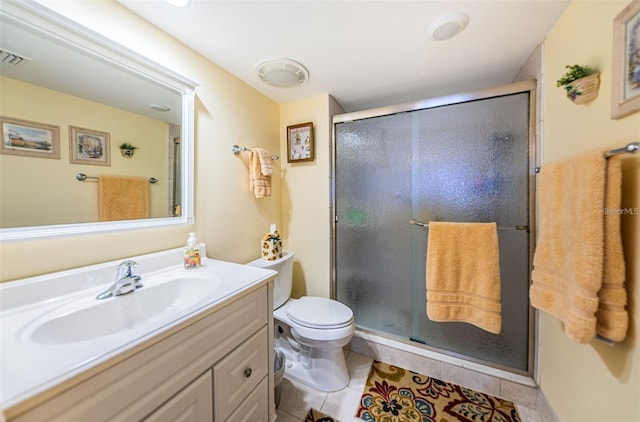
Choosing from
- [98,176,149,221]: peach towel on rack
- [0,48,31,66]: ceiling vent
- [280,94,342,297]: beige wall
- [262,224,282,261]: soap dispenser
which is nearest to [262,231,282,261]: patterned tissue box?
[262,224,282,261]: soap dispenser

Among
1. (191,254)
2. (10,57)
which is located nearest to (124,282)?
(191,254)

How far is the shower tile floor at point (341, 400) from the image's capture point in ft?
3.98

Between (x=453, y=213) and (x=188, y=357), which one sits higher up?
(x=453, y=213)

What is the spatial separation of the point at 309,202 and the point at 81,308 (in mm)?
1397

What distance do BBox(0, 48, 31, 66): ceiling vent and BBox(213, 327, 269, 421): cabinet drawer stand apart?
3.96 ft

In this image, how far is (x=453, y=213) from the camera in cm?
144

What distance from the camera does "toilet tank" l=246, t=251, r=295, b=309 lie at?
154 cm

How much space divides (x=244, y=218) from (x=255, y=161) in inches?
16.2

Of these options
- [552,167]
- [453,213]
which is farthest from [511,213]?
[552,167]

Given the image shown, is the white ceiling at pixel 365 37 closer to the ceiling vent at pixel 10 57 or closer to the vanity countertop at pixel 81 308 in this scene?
the ceiling vent at pixel 10 57

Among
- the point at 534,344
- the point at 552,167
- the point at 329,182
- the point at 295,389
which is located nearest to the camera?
the point at 552,167

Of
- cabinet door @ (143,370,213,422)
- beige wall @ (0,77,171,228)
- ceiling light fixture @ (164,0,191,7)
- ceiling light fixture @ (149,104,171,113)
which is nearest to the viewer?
cabinet door @ (143,370,213,422)

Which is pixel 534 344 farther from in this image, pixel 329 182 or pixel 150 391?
pixel 150 391

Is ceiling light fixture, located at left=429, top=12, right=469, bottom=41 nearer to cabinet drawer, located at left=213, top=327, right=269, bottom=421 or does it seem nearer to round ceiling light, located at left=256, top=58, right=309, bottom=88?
round ceiling light, located at left=256, top=58, right=309, bottom=88
